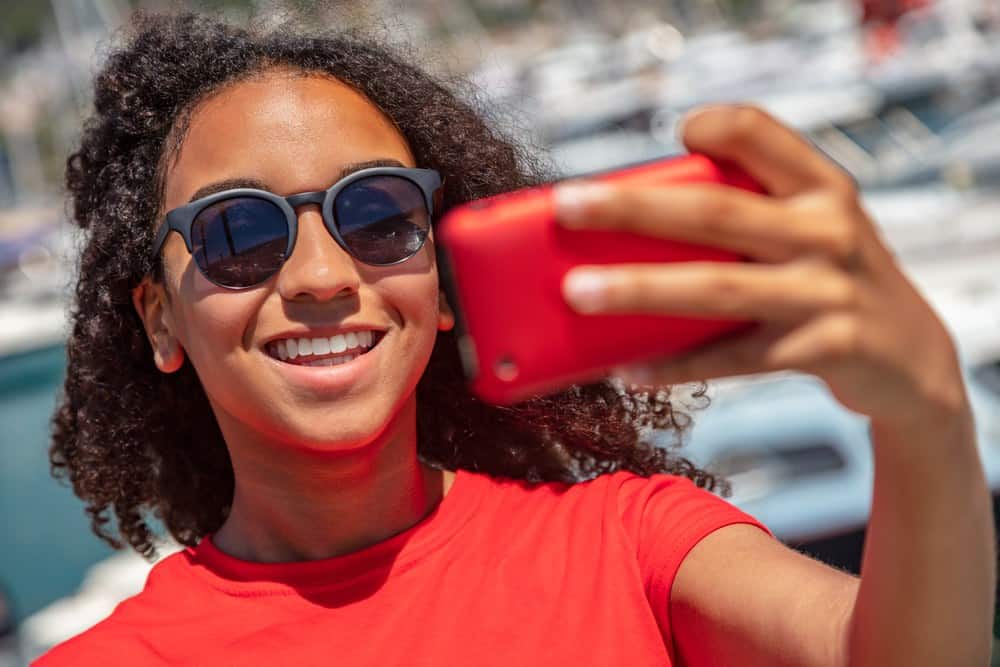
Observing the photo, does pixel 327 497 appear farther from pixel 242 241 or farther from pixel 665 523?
pixel 665 523

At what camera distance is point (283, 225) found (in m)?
1.71

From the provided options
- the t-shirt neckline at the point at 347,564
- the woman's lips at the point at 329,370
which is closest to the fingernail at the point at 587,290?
the woman's lips at the point at 329,370

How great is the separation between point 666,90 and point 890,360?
21322 mm

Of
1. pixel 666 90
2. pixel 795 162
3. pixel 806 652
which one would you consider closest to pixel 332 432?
pixel 806 652

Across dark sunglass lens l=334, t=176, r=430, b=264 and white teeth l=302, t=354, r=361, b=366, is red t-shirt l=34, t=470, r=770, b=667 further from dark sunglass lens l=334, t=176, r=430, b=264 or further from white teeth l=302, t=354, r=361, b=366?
dark sunglass lens l=334, t=176, r=430, b=264

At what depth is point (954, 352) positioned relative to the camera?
102cm

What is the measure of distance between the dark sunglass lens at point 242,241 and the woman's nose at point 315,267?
28mm

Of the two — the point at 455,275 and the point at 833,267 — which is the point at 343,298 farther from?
the point at 833,267

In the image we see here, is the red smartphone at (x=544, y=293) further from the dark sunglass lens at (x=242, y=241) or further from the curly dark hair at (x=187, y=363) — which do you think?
the curly dark hair at (x=187, y=363)

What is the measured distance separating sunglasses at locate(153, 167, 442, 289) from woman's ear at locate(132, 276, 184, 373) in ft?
0.86

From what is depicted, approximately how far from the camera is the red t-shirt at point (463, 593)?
1.67m

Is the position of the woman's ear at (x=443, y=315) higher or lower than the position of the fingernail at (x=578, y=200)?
lower

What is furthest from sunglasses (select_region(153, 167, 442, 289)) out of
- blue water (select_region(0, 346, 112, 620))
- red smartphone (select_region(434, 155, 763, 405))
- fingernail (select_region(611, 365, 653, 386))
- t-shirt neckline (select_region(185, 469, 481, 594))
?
blue water (select_region(0, 346, 112, 620))

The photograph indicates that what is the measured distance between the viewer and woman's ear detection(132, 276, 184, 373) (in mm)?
2035
